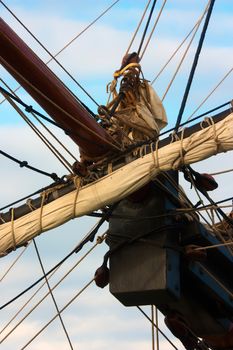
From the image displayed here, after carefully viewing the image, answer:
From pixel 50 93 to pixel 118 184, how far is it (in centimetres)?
94

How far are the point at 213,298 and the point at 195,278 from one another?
39 cm

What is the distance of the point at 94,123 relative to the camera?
7938 mm

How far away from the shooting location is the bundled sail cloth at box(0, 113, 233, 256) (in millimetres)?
7117

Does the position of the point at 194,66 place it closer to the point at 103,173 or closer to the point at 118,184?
the point at 103,173

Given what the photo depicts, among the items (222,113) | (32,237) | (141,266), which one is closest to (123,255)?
(141,266)

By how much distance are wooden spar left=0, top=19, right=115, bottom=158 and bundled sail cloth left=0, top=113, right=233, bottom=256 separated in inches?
17.1

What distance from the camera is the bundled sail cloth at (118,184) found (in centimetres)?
712

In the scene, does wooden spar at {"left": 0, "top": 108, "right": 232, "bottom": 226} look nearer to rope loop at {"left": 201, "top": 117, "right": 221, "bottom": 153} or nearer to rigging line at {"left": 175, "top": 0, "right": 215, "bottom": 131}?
rope loop at {"left": 201, "top": 117, "right": 221, "bottom": 153}

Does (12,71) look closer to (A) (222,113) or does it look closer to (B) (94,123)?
(B) (94,123)

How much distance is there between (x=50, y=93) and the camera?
7625 millimetres

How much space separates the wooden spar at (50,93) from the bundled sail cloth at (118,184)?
434mm

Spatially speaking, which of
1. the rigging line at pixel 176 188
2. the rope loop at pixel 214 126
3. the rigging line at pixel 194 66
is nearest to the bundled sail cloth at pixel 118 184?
the rope loop at pixel 214 126

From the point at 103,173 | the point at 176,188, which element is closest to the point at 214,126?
the point at 176,188

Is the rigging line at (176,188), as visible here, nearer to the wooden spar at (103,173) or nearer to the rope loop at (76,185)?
the wooden spar at (103,173)
